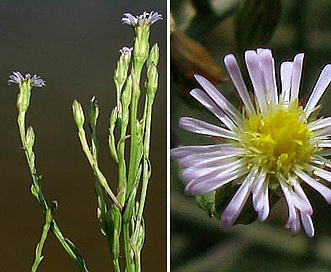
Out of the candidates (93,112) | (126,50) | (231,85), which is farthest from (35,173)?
(231,85)

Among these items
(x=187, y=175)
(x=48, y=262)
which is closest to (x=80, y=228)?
(x=48, y=262)

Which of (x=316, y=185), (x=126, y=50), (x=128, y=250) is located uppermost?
(x=126, y=50)

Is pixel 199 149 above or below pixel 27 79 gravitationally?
below

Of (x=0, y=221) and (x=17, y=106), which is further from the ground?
(x=17, y=106)

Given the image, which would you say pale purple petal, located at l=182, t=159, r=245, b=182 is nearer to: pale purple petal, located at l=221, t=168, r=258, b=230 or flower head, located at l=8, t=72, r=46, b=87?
pale purple petal, located at l=221, t=168, r=258, b=230

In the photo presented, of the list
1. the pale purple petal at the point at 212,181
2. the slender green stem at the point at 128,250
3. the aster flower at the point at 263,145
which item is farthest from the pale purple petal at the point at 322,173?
the slender green stem at the point at 128,250

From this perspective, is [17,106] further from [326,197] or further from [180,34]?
[326,197]

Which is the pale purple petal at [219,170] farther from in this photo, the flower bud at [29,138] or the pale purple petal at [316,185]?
the flower bud at [29,138]

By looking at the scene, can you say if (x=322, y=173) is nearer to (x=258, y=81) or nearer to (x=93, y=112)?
(x=258, y=81)
